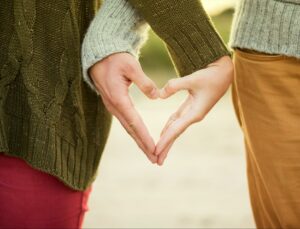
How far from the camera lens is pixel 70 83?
1.72 metres

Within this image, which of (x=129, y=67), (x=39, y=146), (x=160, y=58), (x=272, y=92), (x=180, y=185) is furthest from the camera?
(x=160, y=58)

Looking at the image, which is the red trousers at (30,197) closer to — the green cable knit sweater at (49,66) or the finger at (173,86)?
→ the green cable knit sweater at (49,66)

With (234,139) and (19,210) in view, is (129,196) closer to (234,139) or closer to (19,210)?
(234,139)

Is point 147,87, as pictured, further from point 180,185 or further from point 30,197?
point 180,185

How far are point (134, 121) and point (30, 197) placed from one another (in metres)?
0.38

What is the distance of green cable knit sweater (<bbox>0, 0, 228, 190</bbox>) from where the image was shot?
62.9 inches

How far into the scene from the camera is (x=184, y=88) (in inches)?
60.6

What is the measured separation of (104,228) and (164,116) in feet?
8.38

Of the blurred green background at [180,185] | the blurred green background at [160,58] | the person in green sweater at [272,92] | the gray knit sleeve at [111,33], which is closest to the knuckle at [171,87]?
the gray knit sleeve at [111,33]

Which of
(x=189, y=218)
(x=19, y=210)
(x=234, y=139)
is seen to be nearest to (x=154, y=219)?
(x=189, y=218)

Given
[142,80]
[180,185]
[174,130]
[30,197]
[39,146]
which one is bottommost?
[180,185]

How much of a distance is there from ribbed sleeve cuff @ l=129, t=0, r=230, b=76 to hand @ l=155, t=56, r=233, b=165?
0.04 metres

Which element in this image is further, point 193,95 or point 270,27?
point 270,27

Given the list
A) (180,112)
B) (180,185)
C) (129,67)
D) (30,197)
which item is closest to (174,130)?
(180,112)
